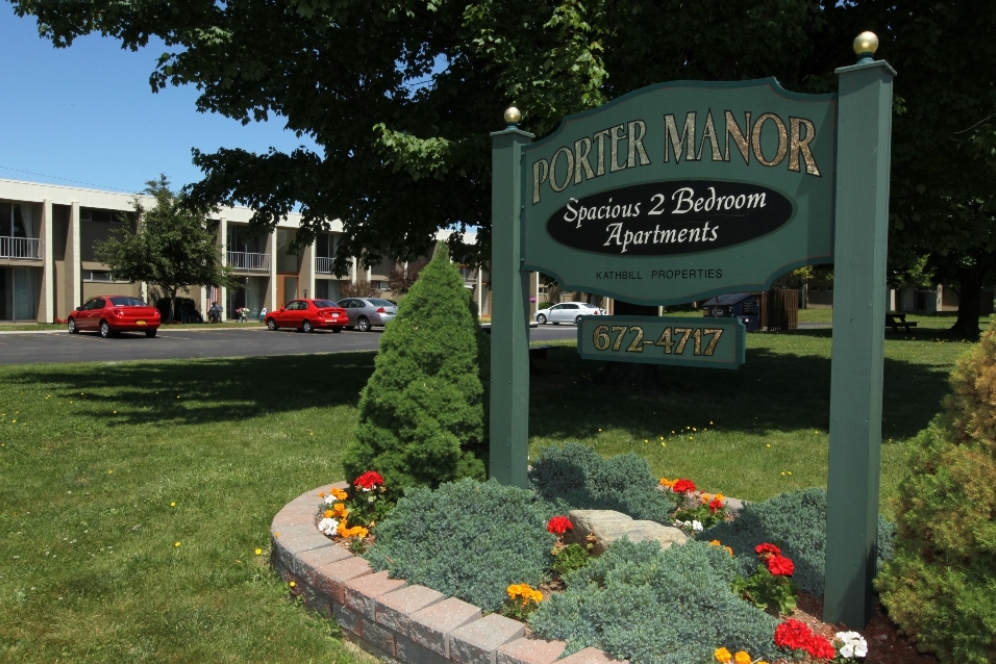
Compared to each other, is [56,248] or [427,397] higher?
[56,248]

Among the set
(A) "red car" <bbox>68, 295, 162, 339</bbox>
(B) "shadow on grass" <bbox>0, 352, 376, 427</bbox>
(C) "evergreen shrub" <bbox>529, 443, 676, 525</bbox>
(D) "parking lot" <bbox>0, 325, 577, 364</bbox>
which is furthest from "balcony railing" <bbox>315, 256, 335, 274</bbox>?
(C) "evergreen shrub" <bbox>529, 443, 676, 525</bbox>

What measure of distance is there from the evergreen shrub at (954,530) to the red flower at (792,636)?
31 cm

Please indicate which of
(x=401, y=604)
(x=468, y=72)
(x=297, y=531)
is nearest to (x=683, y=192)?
(x=401, y=604)

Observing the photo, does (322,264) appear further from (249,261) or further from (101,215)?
(101,215)

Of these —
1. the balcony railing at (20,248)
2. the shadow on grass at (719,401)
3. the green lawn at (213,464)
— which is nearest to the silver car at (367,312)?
the balcony railing at (20,248)

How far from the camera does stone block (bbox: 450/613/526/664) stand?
2879 mm

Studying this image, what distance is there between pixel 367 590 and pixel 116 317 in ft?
83.4

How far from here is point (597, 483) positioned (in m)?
5.00

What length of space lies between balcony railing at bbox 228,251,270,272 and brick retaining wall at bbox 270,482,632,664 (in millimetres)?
41302

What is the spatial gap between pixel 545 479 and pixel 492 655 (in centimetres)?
224

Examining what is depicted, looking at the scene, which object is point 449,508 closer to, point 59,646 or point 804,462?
point 59,646

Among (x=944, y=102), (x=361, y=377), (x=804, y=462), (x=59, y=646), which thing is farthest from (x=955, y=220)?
(x=59, y=646)

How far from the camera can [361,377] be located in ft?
44.4

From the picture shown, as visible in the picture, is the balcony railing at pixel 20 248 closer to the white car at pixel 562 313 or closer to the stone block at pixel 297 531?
the white car at pixel 562 313
